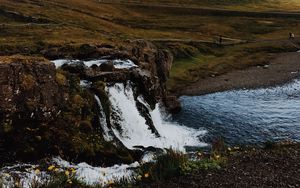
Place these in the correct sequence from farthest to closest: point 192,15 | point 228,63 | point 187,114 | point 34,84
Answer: point 192,15 < point 228,63 < point 187,114 < point 34,84

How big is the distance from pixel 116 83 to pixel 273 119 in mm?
17718

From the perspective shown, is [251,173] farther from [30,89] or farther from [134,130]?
[134,130]

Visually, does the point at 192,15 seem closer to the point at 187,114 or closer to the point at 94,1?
the point at 94,1

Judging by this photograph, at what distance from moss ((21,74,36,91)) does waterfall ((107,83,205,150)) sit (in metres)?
8.40

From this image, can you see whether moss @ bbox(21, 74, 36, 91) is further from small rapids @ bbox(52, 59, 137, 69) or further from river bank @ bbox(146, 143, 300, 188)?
river bank @ bbox(146, 143, 300, 188)

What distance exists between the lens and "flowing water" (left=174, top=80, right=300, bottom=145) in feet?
136

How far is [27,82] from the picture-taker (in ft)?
94.5

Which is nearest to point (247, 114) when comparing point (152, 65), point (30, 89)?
point (152, 65)

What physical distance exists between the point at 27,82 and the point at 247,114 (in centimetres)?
2795

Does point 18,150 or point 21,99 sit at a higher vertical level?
point 21,99

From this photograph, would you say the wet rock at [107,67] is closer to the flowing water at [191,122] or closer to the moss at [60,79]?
the flowing water at [191,122]

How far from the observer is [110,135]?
109 feet

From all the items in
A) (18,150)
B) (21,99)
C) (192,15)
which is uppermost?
(21,99)

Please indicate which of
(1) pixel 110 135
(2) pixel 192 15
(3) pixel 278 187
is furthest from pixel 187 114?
(2) pixel 192 15
